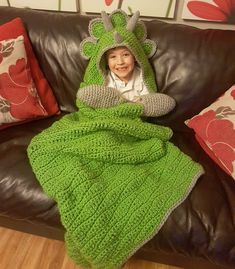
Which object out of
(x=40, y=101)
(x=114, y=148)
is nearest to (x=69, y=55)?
(x=40, y=101)

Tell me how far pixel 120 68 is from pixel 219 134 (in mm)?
499

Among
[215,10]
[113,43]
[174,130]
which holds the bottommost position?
[174,130]

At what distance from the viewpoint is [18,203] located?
1061 mm

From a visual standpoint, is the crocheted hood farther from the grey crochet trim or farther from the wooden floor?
the wooden floor

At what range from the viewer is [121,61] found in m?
1.23

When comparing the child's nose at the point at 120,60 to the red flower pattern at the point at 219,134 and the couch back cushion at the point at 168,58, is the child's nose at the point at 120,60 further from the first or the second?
the red flower pattern at the point at 219,134

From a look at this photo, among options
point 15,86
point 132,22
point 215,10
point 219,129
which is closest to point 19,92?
point 15,86

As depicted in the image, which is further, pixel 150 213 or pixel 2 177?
pixel 2 177

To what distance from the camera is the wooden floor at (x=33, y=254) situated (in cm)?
121

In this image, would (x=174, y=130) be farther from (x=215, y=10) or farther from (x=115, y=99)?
(x=215, y=10)

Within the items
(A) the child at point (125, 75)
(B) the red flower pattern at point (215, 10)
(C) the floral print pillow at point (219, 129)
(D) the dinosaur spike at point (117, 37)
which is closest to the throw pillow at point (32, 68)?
(A) the child at point (125, 75)

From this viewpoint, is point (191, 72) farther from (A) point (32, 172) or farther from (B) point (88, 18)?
(A) point (32, 172)

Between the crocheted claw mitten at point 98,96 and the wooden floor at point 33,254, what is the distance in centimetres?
65

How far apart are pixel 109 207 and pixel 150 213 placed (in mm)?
136
